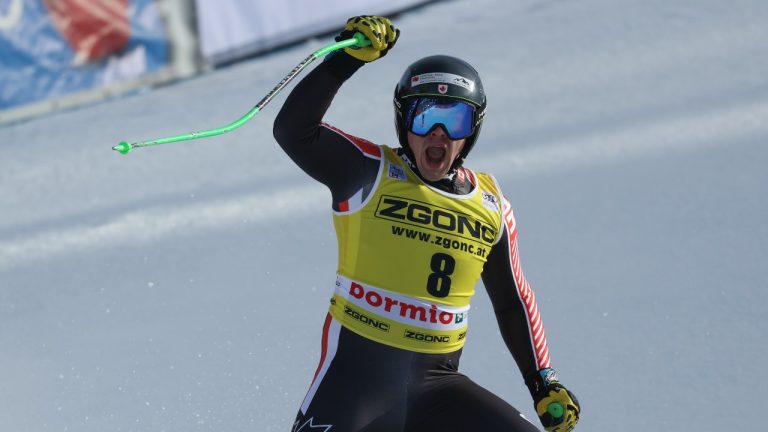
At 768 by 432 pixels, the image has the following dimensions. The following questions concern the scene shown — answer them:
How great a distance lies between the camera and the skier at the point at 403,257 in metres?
3.47

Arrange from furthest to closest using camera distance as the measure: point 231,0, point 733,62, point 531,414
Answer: point 231,0 → point 733,62 → point 531,414

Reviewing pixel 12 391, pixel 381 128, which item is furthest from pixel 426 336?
pixel 381 128

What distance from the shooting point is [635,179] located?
6.27 metres

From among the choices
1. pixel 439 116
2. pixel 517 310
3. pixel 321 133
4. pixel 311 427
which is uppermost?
pixel 439 116

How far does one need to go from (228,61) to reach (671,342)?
15.2ft

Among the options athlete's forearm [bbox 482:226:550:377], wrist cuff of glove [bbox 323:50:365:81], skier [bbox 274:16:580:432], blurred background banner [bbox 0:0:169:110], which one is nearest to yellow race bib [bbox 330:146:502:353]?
skier [bbox 274:16:580:432]

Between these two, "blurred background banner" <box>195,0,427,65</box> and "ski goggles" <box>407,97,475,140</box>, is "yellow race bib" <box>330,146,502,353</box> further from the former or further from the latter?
"blurred background banner" <box>195,0,427,65</box>

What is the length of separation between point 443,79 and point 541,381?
39.2 inches

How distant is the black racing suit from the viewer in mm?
3418

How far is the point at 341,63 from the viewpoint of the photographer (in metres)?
3.47

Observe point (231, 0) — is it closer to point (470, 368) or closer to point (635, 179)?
point (635, 179)

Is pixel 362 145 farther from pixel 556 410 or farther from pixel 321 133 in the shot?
pixel 556 410

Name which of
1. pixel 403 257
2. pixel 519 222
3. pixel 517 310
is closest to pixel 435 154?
pixel 403 257

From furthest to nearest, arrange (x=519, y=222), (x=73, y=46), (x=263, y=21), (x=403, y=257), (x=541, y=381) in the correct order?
(x=263, y=21) → (x=73, y=46) → (x=519, y=222) → (x=541, y=381) → (x=403, y=257)
